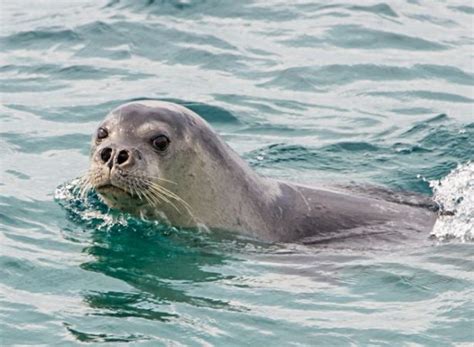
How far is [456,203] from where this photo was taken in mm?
11422

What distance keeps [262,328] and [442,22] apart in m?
11.1

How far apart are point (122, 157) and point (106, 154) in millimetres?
116

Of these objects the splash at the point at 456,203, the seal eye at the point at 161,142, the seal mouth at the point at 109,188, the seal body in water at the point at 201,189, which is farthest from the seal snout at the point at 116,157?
the splash at the point at 456,203

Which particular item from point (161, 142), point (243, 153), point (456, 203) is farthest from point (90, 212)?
point (456, 203)

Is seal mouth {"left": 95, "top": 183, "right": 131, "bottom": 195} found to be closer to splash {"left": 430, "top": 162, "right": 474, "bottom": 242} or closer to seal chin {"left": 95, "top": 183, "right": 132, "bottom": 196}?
seal chin {"left": 95, "top": 183, "right": 132, "bottom": 196}

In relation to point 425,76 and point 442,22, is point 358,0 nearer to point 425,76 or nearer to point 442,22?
point 442,22

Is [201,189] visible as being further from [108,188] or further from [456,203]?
[456,203]

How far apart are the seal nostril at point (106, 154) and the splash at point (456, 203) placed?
9.15 ft

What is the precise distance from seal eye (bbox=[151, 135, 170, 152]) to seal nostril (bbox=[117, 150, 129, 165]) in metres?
0.29

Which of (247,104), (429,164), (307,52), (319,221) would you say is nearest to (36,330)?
(319,221)

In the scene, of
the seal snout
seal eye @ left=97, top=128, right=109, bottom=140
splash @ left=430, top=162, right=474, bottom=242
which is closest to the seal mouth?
the seal snout

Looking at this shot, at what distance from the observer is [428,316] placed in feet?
27.5

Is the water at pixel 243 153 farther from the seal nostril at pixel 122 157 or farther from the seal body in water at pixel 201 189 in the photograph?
the seal nostril at pixel 122 157

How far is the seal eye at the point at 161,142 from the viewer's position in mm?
9562
